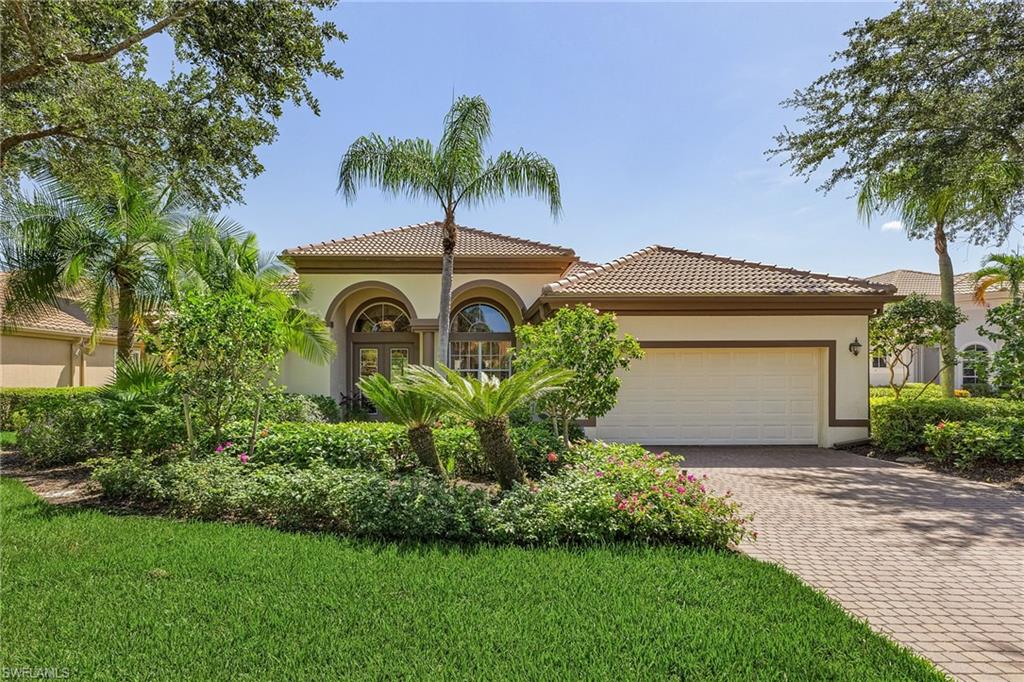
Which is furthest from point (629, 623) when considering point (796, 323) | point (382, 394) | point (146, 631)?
point (796, 323)

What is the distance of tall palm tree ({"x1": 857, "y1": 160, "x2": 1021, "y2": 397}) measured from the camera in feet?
36.2

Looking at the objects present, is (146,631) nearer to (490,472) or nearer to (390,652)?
(390,652)

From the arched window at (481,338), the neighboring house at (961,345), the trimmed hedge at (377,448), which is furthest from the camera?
the neighboring house at (961,345)

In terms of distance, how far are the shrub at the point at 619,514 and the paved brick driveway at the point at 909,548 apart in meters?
0.61

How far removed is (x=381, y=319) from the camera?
16734 millimetres

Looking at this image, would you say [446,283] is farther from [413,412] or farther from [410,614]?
[410,614]

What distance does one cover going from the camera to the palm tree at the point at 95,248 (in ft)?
31.3

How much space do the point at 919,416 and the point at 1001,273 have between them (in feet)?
49.2

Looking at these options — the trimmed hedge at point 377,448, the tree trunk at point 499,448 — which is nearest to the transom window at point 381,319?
the trimmed hedge at point 377,448

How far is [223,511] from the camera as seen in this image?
6.34 metres

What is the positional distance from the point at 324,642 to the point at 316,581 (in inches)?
40.7

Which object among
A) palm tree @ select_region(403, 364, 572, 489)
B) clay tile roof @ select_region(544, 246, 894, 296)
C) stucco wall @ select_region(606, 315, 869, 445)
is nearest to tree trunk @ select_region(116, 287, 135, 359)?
palm tree @ select_region(403, 364, 572, 489)

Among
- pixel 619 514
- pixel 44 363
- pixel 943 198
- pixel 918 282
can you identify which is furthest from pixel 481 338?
pixel 918 282

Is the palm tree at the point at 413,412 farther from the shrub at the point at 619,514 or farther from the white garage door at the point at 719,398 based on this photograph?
the white garage door at the point at 719,398
